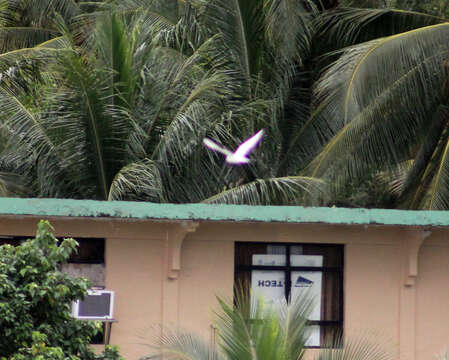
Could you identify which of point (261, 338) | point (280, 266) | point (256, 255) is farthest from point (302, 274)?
point (261, 338)

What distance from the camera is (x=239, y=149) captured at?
1455 cm

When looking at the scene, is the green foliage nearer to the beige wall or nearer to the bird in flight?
the beige wall

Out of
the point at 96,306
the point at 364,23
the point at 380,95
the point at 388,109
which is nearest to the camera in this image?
the point at 96,306

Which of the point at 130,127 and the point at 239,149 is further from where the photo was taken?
the point at 239,149

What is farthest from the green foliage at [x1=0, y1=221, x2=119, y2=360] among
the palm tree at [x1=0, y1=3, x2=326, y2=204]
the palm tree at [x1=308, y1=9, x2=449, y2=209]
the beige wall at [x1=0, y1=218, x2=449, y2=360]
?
the palm tree at [x1=308, y1=9, x2=449, y2=209]

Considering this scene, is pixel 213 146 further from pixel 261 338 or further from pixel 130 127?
pixel 261 338

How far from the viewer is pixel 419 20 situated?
54.5 ft

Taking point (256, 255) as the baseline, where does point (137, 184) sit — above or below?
above

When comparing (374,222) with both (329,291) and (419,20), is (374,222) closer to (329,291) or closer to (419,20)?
(329,291)

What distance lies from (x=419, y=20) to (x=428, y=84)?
1.67 meters

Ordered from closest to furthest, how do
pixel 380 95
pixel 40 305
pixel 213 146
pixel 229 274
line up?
pixel 40 305 → pixel 229 274 → pixel 213 146 → pixel 380 95

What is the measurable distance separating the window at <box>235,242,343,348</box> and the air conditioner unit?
4.90 ft

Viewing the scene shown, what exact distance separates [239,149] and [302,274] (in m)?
4.79

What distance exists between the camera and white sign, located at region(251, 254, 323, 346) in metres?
9.97
